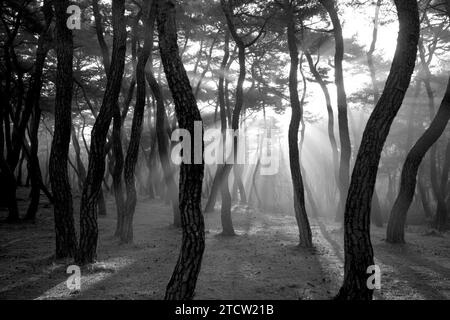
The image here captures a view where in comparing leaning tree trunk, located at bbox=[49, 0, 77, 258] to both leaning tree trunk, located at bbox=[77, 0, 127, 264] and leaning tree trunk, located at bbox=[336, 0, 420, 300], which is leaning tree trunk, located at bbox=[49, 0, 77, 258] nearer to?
leaning tree trunk, located at bbox=[77, 0, 127, 264]

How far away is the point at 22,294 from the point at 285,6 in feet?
33.8

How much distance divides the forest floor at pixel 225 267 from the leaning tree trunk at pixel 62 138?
2.69ft

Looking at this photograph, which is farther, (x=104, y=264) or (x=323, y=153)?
(x=323, y=153)

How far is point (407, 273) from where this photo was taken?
8.20 meters

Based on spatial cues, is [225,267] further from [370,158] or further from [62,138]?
[62,138]

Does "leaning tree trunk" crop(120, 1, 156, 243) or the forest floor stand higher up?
"leaning tree trunk" crop(120, 1, 156, 243)

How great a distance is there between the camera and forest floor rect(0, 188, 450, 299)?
22.3ft

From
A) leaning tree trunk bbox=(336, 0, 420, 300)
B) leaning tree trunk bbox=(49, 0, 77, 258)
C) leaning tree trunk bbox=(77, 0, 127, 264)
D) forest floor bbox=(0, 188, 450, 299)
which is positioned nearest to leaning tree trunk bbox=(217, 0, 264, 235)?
forest floor bbox=(0, 188, 450, 299)

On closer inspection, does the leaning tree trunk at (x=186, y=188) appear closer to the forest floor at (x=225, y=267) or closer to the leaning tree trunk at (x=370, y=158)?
the forest floor at (x=225, y=267)

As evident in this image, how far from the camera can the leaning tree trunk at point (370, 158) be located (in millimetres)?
5414

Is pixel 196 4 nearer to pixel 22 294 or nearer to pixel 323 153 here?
pixel 22 294

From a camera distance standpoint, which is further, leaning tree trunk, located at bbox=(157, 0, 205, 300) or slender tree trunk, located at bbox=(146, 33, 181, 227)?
slender tree trunk, located at bbox=(146, 33, 181, 227)

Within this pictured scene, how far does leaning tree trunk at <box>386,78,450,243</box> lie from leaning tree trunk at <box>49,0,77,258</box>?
9.14 meters

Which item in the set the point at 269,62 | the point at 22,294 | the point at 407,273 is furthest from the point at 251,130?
the point at 22,294
